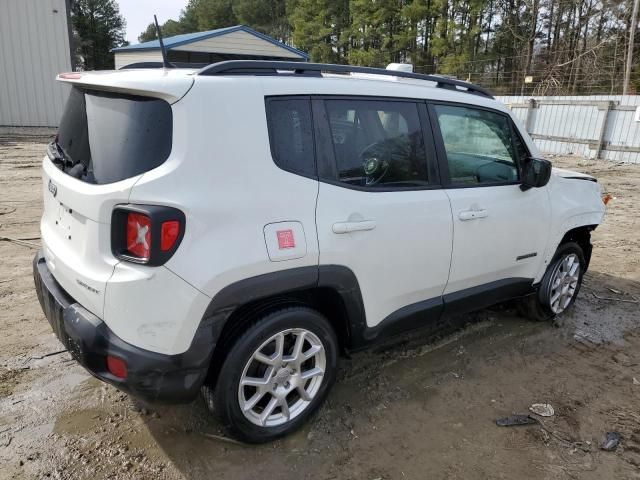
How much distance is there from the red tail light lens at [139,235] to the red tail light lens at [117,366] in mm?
463

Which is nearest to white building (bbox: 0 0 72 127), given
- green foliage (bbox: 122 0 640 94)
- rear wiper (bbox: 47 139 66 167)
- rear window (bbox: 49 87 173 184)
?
rear wiper (bbox: 47 139 66 167)

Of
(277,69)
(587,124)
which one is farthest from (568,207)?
(587,124)

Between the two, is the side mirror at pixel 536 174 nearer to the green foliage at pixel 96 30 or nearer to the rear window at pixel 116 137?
the rear window at pixel 116 137

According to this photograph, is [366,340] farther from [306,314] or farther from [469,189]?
[469,189]

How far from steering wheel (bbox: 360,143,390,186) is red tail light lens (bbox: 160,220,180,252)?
43.8 inches

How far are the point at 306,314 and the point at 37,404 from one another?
171cm

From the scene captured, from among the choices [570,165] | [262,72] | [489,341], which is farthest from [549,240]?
[570,165]

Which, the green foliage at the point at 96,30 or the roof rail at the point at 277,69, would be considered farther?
the green foliage at the point at 96,30

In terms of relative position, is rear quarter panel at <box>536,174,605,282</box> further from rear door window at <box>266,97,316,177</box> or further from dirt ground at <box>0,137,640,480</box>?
rear door window at <box>266,97,316,177</box>

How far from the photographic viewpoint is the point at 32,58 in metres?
16.5

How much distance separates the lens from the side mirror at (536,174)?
3.41 metres

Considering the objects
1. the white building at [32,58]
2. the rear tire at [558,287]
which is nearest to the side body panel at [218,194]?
the rear tire at [558,287]

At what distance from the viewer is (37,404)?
2867mm

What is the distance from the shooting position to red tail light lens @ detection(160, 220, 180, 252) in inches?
79.3
